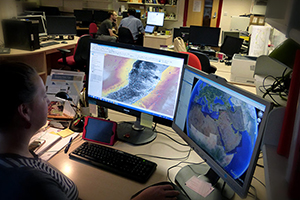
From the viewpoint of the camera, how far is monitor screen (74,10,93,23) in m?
6.93

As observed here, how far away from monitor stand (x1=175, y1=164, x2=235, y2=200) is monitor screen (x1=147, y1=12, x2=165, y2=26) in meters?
6.17

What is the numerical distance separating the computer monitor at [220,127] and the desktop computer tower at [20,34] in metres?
2.91

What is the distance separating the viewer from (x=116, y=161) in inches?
41.3

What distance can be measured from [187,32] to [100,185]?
4.55 meters

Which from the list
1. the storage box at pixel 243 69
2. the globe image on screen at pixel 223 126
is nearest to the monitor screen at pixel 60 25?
the storage box at pixel 243 69

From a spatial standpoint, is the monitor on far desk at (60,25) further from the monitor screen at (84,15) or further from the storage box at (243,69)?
the storage box at (243,69)

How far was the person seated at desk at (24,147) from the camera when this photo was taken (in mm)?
696

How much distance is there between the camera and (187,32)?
16.4 feet

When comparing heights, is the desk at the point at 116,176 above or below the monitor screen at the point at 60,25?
below

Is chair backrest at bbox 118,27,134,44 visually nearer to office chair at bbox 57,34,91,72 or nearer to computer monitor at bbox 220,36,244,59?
office chair at bbox 57,34,91,72

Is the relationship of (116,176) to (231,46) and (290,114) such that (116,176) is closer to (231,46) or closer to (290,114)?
(290,114)

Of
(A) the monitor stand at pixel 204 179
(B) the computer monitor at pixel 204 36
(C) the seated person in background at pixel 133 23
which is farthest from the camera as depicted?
(C) the seated person in background at pixel 133 23

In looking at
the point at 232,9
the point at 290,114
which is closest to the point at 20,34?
the point at 290,114

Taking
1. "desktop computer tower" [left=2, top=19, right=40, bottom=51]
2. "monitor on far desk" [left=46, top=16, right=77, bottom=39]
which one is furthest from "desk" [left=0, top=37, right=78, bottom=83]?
"monitor on far desk" [left=46, top=16, right=77, bottom=39]
